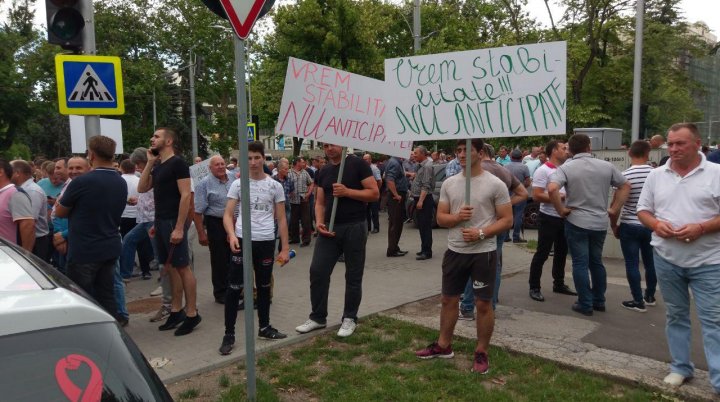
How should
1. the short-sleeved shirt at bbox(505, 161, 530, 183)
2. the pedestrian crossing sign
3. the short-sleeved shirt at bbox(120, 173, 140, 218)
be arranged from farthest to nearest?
the short-sleeved shirt at bbox(505, 161, 530, 183), the short-sleeved shirt at bbox(120, 173, 140, 218), the pedestrian crossing sign

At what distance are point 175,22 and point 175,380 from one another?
→ 38990mm

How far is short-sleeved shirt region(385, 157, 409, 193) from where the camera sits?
400 inches

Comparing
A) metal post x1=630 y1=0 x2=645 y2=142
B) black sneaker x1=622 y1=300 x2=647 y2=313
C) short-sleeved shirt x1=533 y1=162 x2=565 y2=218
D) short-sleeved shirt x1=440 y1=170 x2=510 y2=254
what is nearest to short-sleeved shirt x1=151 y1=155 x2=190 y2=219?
short-sleeved shirt x1=440 y1=170 x2=510 y2=254

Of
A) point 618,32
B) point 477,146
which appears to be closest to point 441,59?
point 477,146

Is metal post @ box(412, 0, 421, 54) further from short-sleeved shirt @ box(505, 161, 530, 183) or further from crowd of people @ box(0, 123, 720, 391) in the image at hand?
crowd of people @ box(0, 123, 720, 391)

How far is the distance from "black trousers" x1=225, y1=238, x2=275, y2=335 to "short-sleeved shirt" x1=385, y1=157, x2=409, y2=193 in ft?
17.3

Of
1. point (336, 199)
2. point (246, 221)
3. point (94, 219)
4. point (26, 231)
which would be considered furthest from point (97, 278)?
point (336, 199)

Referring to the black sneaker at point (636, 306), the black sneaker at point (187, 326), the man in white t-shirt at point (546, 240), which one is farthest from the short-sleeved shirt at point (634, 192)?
the black sneaker at point (187, 326)

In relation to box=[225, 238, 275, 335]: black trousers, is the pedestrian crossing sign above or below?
above

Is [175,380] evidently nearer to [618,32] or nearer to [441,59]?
[441,59]

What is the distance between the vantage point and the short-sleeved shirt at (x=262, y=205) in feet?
16.3

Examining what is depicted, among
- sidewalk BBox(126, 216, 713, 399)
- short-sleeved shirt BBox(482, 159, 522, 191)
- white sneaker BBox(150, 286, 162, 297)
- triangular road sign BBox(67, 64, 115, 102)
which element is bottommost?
white sneaker BBox(150, 286, 162, 297)

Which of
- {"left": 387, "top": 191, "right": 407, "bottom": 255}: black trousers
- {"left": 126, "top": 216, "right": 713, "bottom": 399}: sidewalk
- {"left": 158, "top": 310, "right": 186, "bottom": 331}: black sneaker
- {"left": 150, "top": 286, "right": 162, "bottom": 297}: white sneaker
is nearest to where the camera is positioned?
{"left": 126, "top": 216, "right": 713, "bottom": 399}: sidewalk

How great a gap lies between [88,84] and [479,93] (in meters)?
4.31
